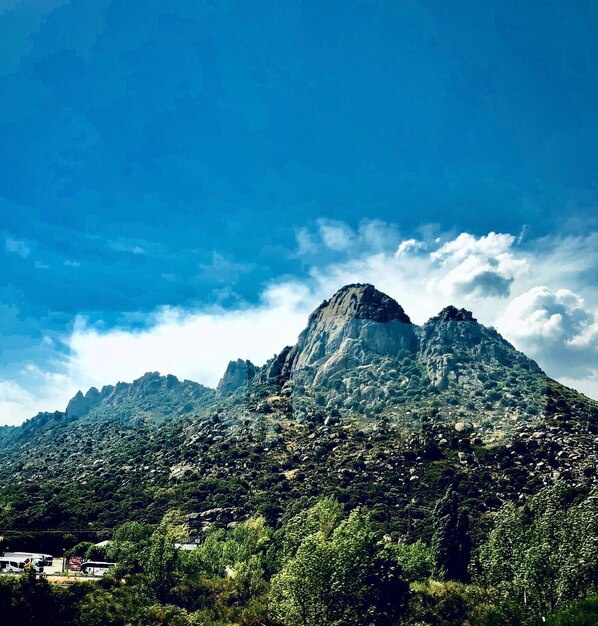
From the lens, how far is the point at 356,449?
13175 centimetres

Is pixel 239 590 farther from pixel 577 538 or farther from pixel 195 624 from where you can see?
pixel 577 538

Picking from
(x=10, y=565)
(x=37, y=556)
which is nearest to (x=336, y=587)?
(x=10, y=565)

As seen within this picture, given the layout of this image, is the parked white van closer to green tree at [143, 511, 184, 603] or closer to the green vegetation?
the green vegetation

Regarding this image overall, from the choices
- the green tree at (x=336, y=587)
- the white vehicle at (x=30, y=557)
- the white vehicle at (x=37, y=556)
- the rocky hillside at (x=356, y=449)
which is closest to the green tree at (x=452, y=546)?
the rocky hillside at (x=356, y=449)

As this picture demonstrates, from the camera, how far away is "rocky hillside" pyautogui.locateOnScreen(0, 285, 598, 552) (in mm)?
103500

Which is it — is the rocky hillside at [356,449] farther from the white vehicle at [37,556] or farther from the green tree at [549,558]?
the green tree at [549,558]

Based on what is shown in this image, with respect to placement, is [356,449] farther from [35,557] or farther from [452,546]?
[35,557]

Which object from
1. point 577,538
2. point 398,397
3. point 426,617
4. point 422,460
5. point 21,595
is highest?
point 398,397

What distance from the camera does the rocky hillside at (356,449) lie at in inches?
4075

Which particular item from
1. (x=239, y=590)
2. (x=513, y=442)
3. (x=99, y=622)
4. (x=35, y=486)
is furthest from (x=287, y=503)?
(x=35, y=486)

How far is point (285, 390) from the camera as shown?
18888 cm

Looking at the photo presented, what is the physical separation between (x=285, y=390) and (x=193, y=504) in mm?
83215

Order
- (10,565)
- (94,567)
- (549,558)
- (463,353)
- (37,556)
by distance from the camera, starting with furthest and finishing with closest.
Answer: (463,353) → (37,556) → (94,567) → (10,565) → (549,558)

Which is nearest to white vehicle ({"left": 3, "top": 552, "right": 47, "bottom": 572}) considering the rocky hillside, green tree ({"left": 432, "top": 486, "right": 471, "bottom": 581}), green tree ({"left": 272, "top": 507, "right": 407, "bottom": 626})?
the rocky hillside
